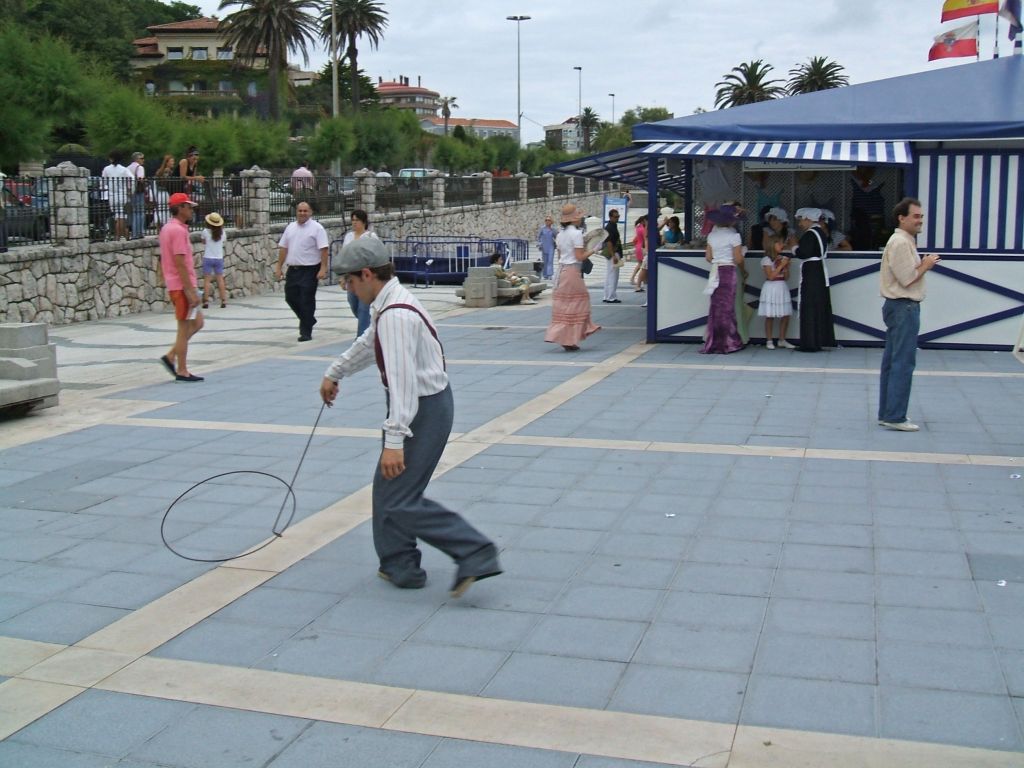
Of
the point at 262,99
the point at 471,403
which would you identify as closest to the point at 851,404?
the point at 471,403

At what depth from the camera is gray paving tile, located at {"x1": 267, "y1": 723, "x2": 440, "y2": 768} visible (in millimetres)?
3729

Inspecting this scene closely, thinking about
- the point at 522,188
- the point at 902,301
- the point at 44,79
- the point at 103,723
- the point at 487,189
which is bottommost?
the point at 103,723

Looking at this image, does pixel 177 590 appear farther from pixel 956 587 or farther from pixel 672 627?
pixel 956 587

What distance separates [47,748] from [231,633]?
1.08 metres

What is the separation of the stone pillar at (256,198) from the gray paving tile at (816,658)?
19.7 metres

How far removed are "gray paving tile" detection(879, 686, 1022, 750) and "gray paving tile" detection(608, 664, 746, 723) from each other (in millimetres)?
536

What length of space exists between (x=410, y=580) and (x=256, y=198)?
→ 18.8 m

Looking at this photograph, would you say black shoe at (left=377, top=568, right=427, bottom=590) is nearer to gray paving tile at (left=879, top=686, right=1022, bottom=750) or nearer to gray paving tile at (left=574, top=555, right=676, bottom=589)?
gray paving tile at (left=574, top=555, right=676, bottom=589)

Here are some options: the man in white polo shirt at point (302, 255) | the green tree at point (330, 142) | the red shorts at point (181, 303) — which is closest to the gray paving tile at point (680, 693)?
the red shorts at point (181, 303)

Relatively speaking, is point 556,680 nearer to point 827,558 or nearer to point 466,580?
point 466,580

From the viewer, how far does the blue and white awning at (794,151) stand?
12.9 metres

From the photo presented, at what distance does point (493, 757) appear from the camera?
3.73m

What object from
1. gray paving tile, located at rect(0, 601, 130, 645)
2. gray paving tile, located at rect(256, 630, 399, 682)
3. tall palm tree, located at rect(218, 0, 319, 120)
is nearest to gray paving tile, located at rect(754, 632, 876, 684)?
gray paving tile, located at rect(256, 630, 399, 682)

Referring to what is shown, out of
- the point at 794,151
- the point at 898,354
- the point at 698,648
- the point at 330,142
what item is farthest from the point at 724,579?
the point at 330,142
